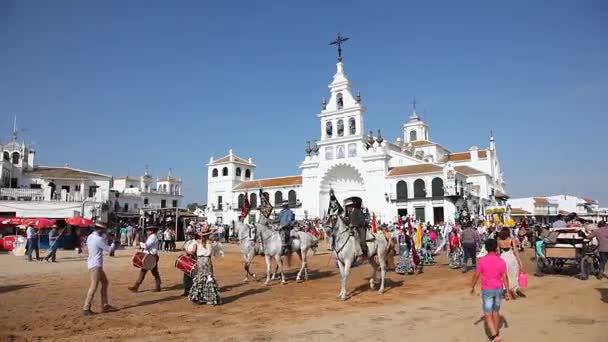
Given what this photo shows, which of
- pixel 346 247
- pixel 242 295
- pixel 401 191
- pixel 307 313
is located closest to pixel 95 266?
pixel 242 295

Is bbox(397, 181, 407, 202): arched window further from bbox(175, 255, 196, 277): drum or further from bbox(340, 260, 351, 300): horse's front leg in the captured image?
bbox(175, 255, 196, 277): drum

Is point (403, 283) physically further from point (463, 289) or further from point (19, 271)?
point (19, 271)

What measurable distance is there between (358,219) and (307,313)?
313 cm

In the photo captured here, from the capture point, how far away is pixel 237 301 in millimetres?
9977

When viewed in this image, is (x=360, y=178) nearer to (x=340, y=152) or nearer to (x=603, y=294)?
(x=340, y=152)

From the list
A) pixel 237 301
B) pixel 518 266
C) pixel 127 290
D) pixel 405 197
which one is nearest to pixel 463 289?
pixel 518 266

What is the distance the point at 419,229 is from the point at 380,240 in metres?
8.68

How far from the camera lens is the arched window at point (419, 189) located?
44.5 metres

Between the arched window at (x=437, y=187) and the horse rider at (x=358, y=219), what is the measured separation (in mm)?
34655

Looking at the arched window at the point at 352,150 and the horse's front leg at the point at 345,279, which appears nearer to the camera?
the horse's front leg at the point at 345,279

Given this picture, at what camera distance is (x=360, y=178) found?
4941cm

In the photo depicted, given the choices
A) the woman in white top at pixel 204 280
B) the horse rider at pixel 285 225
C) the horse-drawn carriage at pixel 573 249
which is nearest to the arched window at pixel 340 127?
the horse rider at pixel 285 225

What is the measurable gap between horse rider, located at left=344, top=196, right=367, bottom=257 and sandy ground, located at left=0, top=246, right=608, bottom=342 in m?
1.39

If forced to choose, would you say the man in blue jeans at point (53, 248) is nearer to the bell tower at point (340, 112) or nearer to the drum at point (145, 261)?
the drum at point (145, 261)
